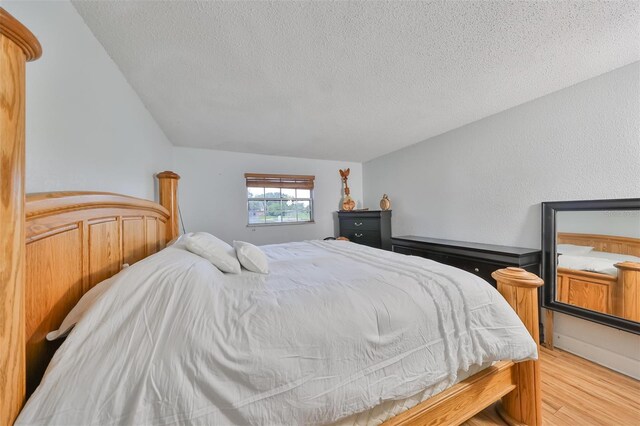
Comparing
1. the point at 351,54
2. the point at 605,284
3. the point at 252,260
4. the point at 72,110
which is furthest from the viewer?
the point at 605,284

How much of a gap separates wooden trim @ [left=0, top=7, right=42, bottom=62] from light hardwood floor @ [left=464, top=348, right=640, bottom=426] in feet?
7.42

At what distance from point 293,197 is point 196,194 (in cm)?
148

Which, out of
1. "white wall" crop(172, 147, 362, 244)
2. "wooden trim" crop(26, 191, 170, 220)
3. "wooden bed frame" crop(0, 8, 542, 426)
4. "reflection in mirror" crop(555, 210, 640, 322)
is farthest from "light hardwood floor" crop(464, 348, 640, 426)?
"white wall" crop(172, 147, 362, 244)

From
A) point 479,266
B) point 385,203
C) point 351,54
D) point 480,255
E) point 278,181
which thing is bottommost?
point 479,266

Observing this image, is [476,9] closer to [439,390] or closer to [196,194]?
[439,390]

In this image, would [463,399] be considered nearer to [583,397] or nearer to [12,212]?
[583,397]

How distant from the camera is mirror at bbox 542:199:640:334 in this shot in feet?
5.51

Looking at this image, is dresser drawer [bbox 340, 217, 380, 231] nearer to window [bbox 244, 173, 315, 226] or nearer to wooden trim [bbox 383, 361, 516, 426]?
window [bbox 244, 173, 315, 226]

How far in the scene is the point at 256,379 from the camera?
2.32 ft

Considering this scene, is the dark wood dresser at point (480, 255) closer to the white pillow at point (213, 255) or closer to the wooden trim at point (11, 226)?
the white pillow at point (213, 255)

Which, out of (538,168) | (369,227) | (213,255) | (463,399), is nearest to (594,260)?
(538,168)

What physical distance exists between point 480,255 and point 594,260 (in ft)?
2.49

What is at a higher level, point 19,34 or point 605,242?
point 19,34

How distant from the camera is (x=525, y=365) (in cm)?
121
